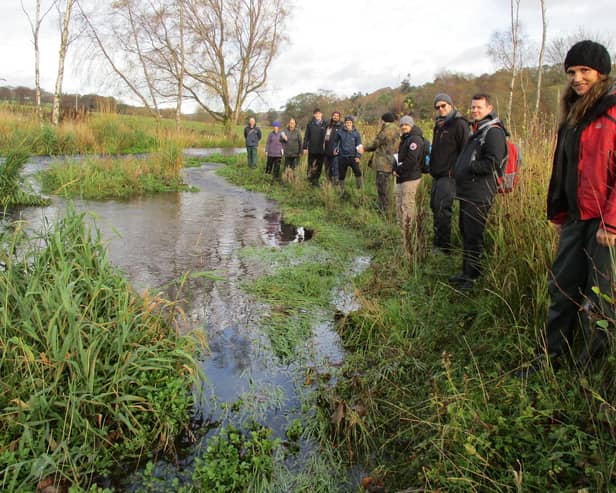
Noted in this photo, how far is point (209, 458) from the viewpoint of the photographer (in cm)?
250

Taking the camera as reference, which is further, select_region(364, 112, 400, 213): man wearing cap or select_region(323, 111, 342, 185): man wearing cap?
select_region(323, 111, 342, 185): man wearing cap

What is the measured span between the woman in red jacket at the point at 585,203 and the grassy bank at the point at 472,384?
0.50 ft

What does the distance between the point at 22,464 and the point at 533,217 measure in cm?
395

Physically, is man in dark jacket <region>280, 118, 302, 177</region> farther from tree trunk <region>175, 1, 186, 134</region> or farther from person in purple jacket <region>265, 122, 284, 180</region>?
tree trunk <region>175, 1, 186, 134</region>

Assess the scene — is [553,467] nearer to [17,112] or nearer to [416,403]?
[416,403]

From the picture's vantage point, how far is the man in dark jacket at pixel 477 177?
4.48m

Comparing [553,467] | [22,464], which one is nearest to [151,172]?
[22,464]

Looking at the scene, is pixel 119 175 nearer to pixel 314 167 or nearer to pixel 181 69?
pixel 314 167

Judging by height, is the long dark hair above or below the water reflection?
above

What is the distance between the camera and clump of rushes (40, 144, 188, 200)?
10531 millimetres

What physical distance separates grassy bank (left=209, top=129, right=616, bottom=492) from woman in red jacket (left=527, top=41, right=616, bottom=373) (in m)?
0.15

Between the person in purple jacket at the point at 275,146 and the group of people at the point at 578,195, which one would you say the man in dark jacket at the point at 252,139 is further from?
the group of people at the point at 578,195

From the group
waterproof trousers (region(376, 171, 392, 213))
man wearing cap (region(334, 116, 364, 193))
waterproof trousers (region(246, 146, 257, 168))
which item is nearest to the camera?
waterproof trousers (region(376, 171, 392, 213))

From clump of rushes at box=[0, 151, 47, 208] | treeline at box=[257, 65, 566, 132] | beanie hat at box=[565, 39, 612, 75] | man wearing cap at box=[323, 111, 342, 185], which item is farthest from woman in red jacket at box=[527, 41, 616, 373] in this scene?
treeline at box=[257, 65, 566, 132]
